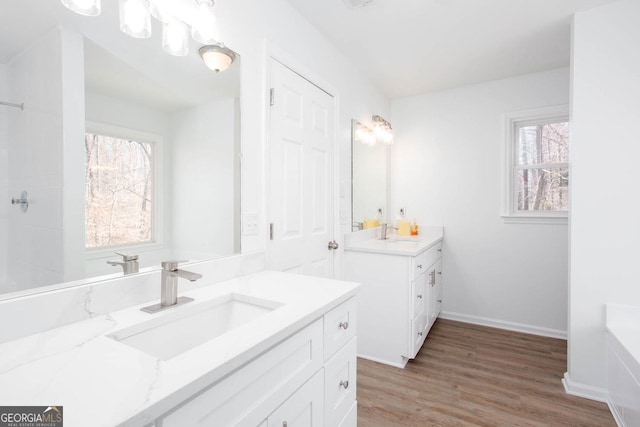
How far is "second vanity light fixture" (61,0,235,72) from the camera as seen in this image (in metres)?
1.06

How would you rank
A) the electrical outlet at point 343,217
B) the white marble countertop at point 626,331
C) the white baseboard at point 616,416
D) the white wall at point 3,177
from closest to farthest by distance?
the white wall at point 3,177 → the white marble countertop at point 626,331 → the white baseboard at point 616,416 → the electrical outlet at point 343,217

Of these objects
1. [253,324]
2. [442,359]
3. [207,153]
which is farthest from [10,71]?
[442,359]

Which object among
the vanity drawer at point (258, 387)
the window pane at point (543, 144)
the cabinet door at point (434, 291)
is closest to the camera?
the vanity drawer at point (258, 387)

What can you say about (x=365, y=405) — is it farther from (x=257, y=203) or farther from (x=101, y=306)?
(x=101, y=306)

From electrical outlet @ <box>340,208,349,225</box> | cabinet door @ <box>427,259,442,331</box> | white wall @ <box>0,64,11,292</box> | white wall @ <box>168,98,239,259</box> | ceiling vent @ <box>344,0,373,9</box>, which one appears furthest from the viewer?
cabinet door @ <box>427,259,442,331</box>

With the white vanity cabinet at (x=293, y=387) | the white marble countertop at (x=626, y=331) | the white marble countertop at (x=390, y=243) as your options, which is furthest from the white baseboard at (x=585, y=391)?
the white vanity cabinet at (x=293, y=387)

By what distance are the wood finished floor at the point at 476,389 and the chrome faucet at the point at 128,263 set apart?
1.45 meters

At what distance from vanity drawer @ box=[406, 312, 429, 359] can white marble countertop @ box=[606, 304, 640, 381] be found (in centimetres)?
112

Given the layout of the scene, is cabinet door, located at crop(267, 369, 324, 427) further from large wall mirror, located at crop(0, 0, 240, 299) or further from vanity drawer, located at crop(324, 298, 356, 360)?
large wall mirror, located at crop(0, 0, 240, 299)

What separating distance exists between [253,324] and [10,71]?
94 cm

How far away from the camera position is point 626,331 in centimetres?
178

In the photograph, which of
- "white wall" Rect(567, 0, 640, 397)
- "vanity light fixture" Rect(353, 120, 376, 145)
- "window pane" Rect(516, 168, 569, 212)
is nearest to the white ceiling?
"white wall" Rect(567, 0, 640, 397)

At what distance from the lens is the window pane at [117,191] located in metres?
0.98

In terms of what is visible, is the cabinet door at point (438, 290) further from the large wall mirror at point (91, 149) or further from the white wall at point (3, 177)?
the white wall at point (3, 177)
